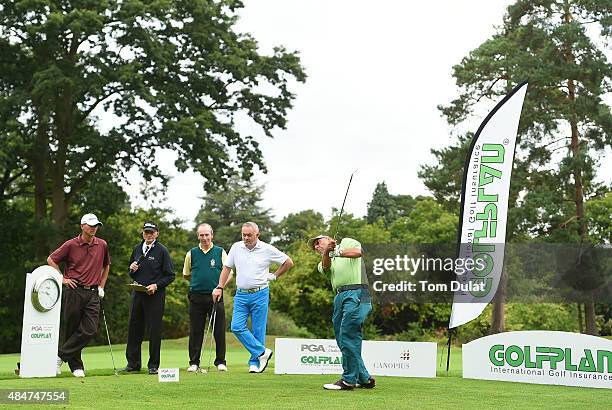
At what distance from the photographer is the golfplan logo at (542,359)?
396 inches

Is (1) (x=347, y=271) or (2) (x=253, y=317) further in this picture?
(2) (x=253, y=317)

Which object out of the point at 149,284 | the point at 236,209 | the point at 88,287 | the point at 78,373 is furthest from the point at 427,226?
the point at 78,373

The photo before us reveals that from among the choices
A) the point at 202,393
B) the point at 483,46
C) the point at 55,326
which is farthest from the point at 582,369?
the point at 483,46

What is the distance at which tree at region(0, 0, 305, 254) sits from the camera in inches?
1022

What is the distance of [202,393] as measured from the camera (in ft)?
26.9

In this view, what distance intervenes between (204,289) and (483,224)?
4.28m

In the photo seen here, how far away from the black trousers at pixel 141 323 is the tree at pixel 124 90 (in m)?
15.4

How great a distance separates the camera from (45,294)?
1041cm

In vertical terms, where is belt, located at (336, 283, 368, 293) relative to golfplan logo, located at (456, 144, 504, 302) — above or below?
below

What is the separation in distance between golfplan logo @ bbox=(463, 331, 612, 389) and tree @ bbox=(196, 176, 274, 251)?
54.0 meters

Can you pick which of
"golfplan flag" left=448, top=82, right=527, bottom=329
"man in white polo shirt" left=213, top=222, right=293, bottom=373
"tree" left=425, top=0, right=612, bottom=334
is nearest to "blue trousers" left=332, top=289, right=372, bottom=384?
"man in white polo shirt" left=213, top=222, right=293, bottom=373

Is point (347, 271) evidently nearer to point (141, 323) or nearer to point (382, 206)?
point (141, 323)

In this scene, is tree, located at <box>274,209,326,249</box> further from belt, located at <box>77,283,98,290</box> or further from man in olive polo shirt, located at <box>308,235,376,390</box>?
man in olive polo shirt, located at <box>308,235,376,390</box>

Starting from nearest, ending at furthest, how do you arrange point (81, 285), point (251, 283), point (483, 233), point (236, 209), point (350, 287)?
point (350, 287)
point (81, 285)
point (251, 283)
point (483, 233)
point (236, 209)
